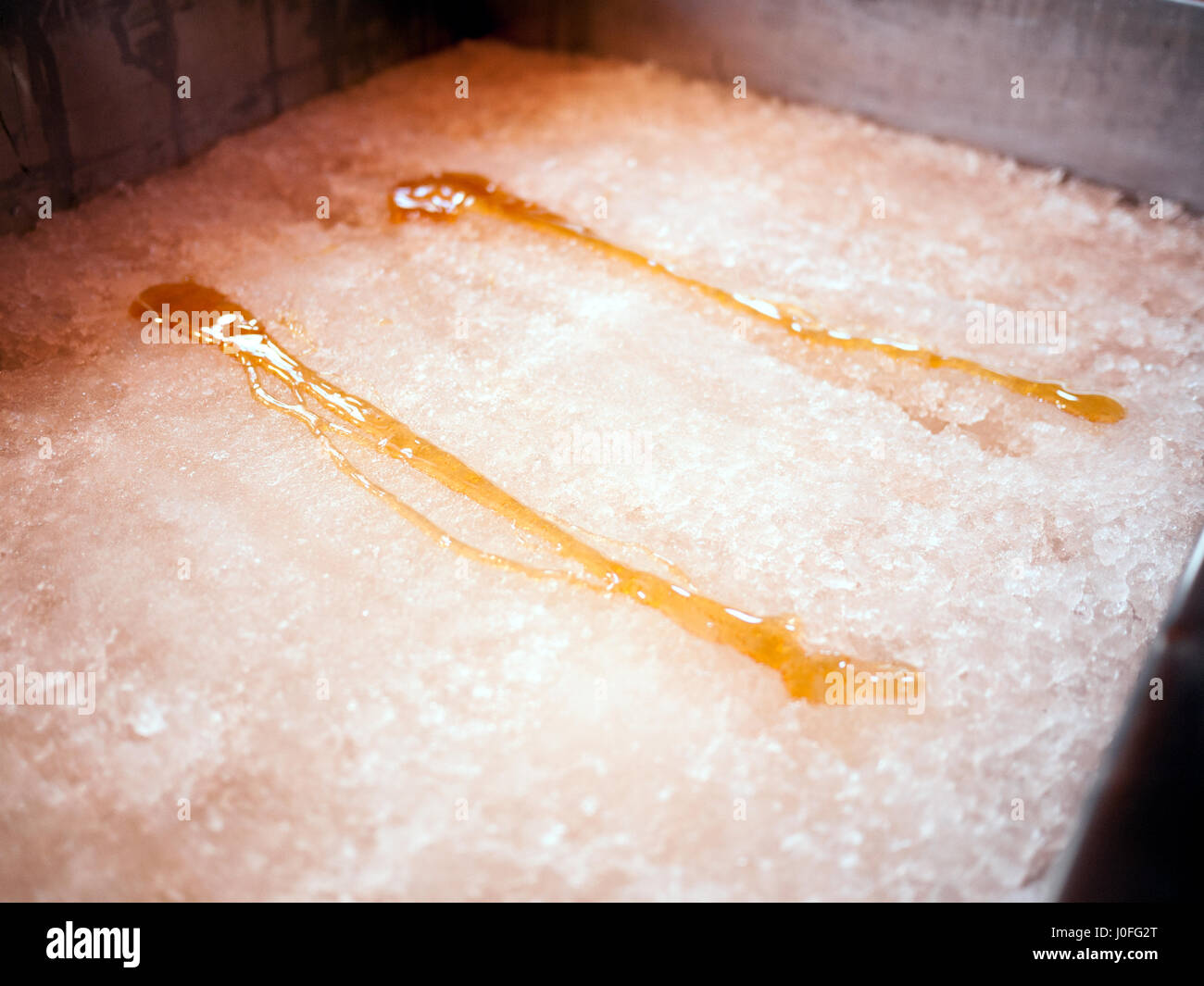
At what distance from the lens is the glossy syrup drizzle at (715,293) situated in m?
2.13

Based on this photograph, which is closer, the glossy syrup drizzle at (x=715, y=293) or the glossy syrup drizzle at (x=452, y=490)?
the glossy syrup drizzle at (x=452, y=490)

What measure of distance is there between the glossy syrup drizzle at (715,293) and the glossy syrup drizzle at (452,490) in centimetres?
62

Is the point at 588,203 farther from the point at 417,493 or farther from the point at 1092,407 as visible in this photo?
the point at 1092,407

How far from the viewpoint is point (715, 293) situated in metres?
2.39

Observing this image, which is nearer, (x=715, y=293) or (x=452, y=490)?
(x=452, y=490)

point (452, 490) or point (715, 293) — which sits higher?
point (715, 293)

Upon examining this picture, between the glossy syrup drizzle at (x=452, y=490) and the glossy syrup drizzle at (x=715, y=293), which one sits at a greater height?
the glossy syrup drizzle at (x=715, y=293)

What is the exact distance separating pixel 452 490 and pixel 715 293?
0.89 m

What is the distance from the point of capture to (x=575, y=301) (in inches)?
92.4

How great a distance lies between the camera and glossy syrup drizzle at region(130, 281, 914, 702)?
1635 mm

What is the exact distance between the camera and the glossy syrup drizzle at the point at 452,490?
5.36 feet

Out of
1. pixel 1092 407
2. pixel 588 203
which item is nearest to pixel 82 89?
pixel 588 203

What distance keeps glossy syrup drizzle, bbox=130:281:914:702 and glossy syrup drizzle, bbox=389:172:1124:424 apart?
24.4 inches
